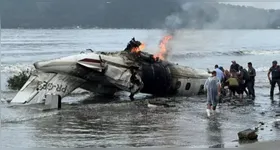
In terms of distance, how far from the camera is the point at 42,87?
19.2 meters

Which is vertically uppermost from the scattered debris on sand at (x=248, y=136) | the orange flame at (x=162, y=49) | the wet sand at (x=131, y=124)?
the orange flame at (x=162, y=49)

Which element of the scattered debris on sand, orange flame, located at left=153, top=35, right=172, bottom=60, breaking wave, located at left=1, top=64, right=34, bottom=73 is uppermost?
orange flame, located at left=153, top=35, right=172, bottom=60

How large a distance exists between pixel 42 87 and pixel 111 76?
2.80 meters

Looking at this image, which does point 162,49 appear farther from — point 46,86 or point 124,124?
point 124,124

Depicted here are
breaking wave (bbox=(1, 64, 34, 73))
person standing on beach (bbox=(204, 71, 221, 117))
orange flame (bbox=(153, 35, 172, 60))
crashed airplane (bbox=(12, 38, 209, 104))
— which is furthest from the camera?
breaking wave (bbox=(1, 64, 34, 73))

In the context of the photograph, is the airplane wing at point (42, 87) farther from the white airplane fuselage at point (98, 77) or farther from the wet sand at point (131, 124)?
the wet sand at point (131, 124)

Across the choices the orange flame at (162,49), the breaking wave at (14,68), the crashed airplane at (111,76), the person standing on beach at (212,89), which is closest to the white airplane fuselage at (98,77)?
the crashed airplane at (111,76)

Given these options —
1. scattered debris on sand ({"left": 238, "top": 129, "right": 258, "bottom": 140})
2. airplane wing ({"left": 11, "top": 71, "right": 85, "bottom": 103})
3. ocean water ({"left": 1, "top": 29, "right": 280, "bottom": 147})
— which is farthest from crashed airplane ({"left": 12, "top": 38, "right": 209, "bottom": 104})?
scattered debris on sand ({"left": 238, "top": 129, "right": 258, "bottom": 140})

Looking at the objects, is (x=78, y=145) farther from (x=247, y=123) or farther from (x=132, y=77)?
(x=132, y=77)

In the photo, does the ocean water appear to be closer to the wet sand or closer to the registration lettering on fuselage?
the wet sand

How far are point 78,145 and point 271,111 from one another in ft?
30.0

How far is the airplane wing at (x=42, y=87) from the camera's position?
19.0 meters

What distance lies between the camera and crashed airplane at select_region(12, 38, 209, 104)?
19.3 metres

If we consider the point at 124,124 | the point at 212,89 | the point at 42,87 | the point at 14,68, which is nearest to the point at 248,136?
the point at 124,124
